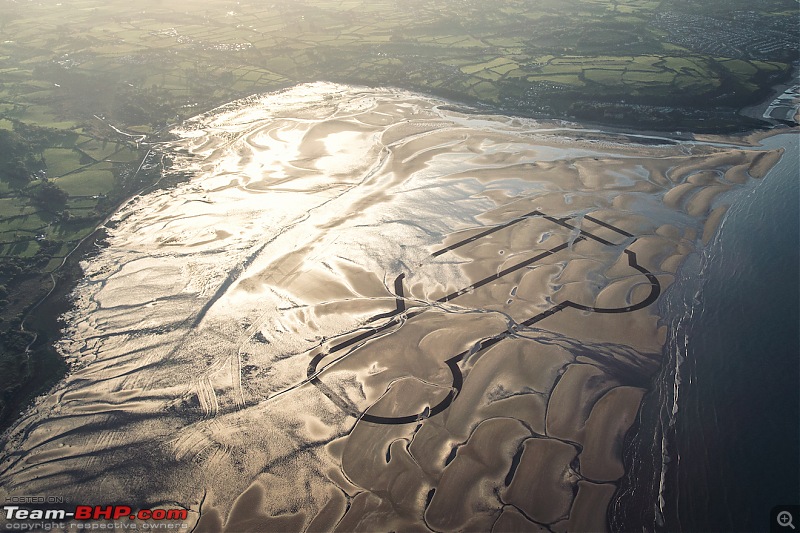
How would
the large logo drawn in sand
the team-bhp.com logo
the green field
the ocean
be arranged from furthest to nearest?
the green field < the large logo drawn in sand < the ocean < the team-bhp.com logo

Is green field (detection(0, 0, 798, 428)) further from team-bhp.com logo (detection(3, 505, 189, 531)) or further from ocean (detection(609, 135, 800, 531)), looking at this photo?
ocean (detection(609, 135, 800, 531))

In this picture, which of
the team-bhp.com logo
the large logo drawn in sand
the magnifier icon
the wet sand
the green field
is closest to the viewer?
the magnifier icon

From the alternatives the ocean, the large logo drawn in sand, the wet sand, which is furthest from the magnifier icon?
the large logo drawn in sand

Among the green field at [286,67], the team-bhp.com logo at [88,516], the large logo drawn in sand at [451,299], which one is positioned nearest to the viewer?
the team-bhp.com logo at [88,516]

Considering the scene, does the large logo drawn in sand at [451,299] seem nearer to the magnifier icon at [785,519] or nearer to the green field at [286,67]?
the magnifier icon at [785,519]

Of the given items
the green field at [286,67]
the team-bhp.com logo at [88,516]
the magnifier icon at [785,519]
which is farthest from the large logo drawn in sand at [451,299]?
the green field at [286,67]

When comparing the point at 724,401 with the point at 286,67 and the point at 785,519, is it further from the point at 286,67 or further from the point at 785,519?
the point at 286,67
